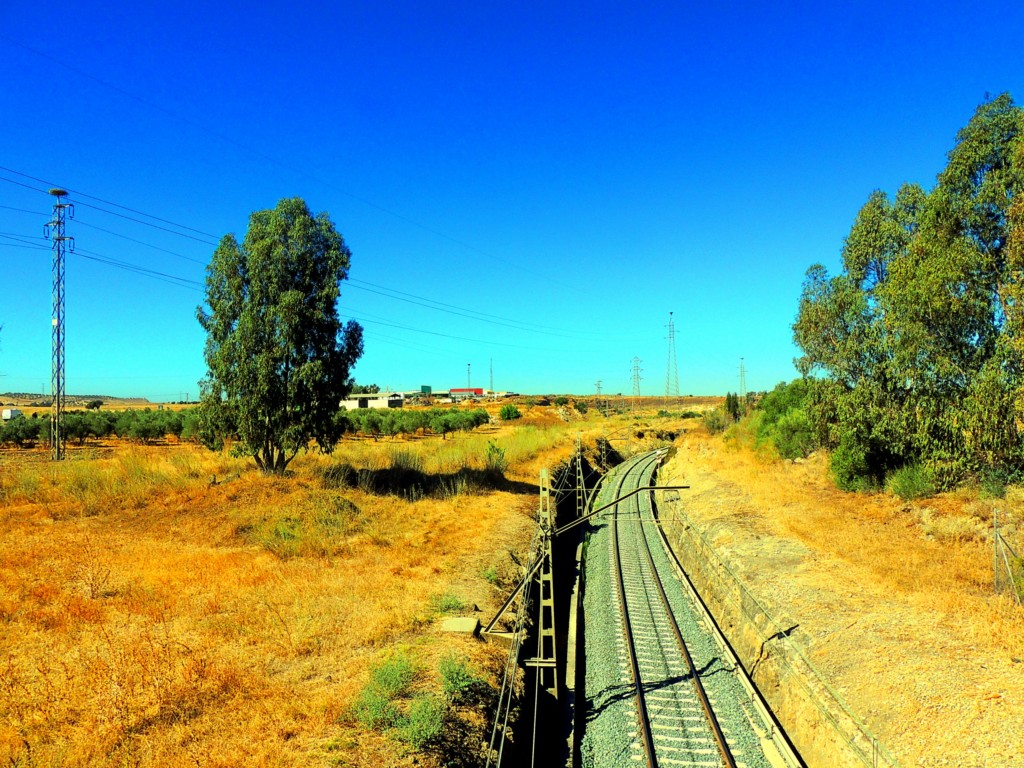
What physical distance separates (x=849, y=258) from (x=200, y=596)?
29.5 metres

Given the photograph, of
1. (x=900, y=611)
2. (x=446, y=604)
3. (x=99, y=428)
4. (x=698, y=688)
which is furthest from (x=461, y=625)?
(x=99, y=428)

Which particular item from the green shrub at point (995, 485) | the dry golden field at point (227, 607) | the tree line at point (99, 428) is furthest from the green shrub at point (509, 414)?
the green shrub at point (995, 485)

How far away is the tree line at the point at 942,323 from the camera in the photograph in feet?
60.6

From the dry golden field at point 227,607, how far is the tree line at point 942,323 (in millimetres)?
16114

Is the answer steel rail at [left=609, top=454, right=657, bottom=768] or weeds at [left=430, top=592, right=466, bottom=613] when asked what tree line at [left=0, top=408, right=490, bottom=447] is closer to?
steel rail at [left=609, top=454, right=657, bottom=768]

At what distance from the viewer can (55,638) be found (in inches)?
450

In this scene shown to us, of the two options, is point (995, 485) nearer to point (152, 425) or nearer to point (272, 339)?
point (272, 339)

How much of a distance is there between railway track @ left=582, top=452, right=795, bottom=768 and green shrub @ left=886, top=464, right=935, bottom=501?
10323mm

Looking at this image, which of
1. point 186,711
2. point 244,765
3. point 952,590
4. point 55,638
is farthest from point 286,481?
point 952,590

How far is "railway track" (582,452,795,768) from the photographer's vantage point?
37.7ft

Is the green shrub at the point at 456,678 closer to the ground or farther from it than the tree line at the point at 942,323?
closer to the ground

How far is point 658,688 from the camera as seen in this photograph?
14.0 meters

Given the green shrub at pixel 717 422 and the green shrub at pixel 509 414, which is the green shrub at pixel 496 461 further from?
the green shrub at pixel 509 414

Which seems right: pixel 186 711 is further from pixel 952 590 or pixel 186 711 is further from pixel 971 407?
pixel 971 407
